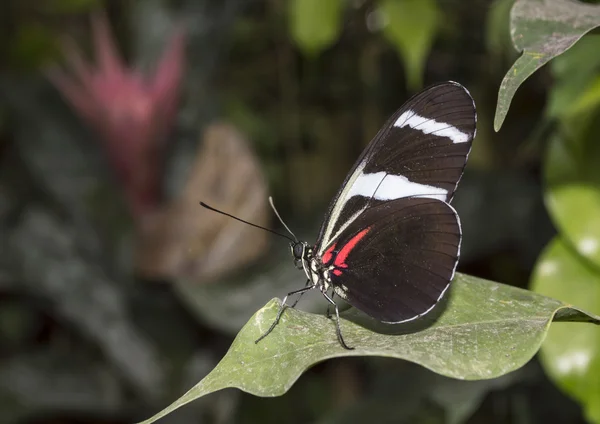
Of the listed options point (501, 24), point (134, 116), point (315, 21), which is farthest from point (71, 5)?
point (501, 24)

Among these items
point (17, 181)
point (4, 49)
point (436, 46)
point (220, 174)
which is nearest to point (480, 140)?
point (436, 46)

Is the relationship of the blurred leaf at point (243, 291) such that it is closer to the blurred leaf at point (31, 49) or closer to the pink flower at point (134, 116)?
the pink flower at point (134, 116)

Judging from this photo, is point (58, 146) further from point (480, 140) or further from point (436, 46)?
point (480, 140)

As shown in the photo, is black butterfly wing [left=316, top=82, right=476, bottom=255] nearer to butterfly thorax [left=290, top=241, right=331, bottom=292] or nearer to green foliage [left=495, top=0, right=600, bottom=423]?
butterfly thorax [left=290, top=241, right=331, bottom=292]

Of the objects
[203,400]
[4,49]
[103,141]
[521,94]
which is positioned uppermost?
[4,49]

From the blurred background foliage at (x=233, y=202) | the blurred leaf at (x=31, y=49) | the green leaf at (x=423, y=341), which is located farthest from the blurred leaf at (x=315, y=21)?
the blurred leaf at (x=31, y=49)
